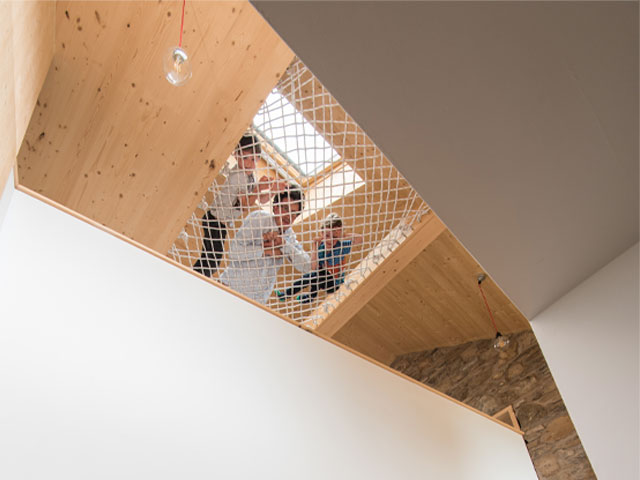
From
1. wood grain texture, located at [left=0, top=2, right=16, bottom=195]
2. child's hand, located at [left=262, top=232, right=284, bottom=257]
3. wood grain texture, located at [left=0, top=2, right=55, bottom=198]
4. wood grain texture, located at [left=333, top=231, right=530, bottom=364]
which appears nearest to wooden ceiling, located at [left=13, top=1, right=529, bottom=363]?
wood grain texture, located at [left=0, top=2, right=55, bottom=198]

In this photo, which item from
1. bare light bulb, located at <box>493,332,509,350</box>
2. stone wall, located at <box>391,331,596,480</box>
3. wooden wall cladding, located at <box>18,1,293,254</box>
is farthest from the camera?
bare light bulb, located at <box>493,332,509,350</box>

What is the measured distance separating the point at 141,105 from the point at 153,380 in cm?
136

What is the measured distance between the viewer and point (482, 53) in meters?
0.81

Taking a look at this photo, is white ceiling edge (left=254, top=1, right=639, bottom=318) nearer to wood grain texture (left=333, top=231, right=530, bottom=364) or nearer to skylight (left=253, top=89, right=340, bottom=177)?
skylight (left=253, top=89, right=340, bottom=177)

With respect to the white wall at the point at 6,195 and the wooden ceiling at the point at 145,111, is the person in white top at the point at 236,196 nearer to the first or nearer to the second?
the wooden ceiling at the point at 145,111

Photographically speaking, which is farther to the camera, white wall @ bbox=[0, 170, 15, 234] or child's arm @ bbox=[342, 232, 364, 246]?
child's arm @ bbox=[342, 232, 364, 246]

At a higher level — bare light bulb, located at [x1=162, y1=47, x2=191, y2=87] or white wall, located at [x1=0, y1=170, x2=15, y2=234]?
bare light bulb, located at [x1=162, y1=47, x2=191, y2=87]

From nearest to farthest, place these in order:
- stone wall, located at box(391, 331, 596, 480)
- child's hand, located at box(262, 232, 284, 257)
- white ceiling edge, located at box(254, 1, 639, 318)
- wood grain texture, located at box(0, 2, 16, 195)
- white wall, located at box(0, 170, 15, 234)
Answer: white ceiling edge, located at box(254, 1, 639, 318) → wood grain texture, located at box(0, 2, 16, 195) → white wall, located at box(0, 170, 15, 234) → child's hand, located at box(262, 232, 284, 257) → stone wall, located at box(391, 331, 596, 480)

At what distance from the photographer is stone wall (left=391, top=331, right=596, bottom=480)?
11.0ft

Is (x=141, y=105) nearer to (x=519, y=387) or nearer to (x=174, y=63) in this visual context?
(x=174, y=63)

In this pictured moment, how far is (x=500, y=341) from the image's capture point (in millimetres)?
3936

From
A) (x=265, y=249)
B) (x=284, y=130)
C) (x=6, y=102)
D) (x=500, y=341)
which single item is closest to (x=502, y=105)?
(x=6, y=102)

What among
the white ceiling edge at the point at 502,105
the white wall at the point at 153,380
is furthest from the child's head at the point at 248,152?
the white ceiling edge at the point at 502,105

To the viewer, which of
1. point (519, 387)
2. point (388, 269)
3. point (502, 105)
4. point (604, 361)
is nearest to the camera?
point (502, 105)
